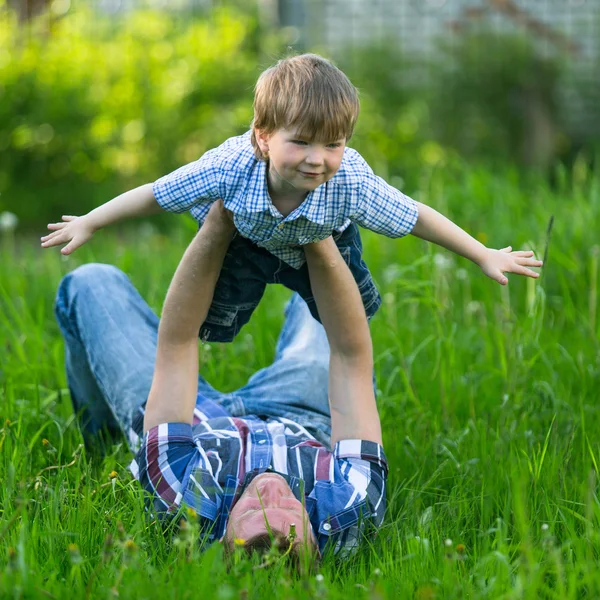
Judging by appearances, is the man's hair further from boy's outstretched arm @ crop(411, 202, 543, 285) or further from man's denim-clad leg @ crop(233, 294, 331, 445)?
boy's outstretched arm @ crop(411, 202, 543, 285)

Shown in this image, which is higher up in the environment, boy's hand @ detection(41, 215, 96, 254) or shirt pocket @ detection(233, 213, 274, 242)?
shirt pocket @ detection(233, 213, 274, 242)

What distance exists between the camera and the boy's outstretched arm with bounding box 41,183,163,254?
226cm

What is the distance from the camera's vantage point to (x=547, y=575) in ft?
6.56

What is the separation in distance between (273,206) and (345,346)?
44 cm

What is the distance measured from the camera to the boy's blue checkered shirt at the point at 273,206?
213 cm

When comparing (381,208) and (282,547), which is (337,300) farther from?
(282,547)

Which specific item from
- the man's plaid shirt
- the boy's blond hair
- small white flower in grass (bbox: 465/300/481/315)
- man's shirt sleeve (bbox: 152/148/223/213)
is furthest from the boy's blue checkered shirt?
small white flower in grass (bbox: 465/300/481/315)

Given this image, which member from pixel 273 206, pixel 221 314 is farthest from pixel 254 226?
pixel 221 314

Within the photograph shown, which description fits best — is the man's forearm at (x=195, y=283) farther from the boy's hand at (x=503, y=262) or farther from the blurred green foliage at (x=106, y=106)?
the blurred green foliage at (x=106, y=106)

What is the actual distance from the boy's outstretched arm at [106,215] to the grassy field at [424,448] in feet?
1.75

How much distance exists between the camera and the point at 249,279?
2.43 meters

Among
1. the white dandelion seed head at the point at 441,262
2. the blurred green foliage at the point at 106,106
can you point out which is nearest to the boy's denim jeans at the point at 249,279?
the white dandelion seed head at the point at 441,262

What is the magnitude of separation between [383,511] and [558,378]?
1.13m

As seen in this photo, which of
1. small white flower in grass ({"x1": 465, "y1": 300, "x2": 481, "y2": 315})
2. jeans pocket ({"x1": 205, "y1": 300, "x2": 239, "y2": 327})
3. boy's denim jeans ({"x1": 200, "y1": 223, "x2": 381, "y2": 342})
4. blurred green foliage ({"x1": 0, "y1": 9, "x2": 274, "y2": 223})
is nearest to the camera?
boy's denim jeans ({"x1": 200, "y1": 223, "x2": 381, "y2": 342})
